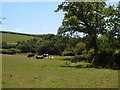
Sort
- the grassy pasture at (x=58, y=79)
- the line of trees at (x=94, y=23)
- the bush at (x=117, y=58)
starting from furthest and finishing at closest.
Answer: the line of trees at (x=94, y=23), the bush at (x=117, y=58), the grassy pasture at (x=58, y=79)

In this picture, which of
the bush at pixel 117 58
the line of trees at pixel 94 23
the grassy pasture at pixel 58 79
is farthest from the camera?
the line of trees at pixel 94 23

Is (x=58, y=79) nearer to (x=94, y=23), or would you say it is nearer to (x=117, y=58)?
(x=117, y=58)

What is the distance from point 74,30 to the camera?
139 feet

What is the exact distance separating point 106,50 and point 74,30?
1042cm

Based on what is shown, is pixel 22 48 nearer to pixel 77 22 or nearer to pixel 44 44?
pixel 44 44

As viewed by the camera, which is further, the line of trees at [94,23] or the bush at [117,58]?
the line of trees at [94,23]

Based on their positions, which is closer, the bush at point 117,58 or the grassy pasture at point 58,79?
the grassy pasture at point 58,79

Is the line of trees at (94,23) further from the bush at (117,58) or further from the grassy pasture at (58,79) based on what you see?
the grassy pasture at (58,79)

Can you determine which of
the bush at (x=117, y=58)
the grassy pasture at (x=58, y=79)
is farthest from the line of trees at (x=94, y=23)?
the grassy pasture at (x=58, y=79)

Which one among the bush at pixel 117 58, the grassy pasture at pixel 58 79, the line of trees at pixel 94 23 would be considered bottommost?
the grassy pasture at pixel 58 79

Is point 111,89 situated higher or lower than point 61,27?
lower

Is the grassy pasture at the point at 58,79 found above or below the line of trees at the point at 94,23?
below

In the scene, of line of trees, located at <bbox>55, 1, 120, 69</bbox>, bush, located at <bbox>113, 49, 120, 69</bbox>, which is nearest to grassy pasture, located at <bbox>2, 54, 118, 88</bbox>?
bush, located at <bbox>113, 49, 120, 69</bbox>

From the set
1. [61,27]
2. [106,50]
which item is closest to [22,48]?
[61,27]
